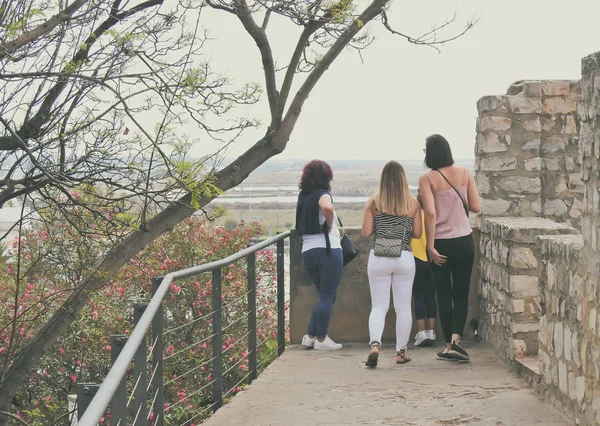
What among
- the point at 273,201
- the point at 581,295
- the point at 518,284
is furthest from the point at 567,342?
the point at 273,201

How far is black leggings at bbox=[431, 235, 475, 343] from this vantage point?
7684 millimetres

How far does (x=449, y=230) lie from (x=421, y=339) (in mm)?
1366

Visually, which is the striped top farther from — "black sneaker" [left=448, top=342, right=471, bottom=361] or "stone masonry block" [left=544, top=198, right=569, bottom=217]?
"stone masonry block" [left=544, top=198, right=569, bottom=217]

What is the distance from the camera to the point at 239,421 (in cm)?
610

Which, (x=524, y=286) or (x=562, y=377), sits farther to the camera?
(x=524, y=286)

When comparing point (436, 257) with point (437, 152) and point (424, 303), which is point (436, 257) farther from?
point (424, 303)

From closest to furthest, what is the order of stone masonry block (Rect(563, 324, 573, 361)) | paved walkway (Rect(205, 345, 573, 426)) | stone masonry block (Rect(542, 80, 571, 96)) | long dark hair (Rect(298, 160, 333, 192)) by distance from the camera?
stone masonry block (Rect(563, 324, 573, 361)) < paved walkway (Rect(205, 345, 573, 426)) < long dark hair (Rect(298, 160, 333, 192)) < stone masonry block (Rect(542, 80, 571, 96))

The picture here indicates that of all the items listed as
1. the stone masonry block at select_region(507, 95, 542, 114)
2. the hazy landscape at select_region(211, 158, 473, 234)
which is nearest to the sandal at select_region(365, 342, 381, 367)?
the hazy landscape at select_region(211, 158, 473, 234)

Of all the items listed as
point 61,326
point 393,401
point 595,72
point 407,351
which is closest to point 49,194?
point 61,326

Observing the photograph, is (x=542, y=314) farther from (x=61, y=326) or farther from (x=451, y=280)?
(x=61, y=326)

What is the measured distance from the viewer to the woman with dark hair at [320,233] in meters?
8.33

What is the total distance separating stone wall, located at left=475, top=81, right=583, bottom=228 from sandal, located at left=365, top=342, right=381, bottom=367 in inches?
75.9

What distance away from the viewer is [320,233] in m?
8.46

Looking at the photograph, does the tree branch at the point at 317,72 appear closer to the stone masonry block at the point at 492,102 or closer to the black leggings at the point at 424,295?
the stone masonry block at the point at 492,102
